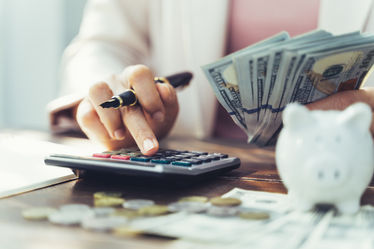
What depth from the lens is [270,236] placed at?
33 centimetres

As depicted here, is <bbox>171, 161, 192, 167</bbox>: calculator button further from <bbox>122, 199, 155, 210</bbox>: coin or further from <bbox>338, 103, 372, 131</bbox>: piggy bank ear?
<bbox>338, 103, 372, 131</bbox>: piggy bank ear

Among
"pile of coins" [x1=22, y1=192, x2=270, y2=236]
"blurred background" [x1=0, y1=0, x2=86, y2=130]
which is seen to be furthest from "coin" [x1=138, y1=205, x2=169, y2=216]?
"blurred background" [x1=0, y1=0, x2=86, y2=130]

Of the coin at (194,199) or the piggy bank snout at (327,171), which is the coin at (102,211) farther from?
the piggy bank snout at (327,171)

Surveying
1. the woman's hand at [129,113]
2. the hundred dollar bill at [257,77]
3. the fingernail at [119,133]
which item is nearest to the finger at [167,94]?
the woman's hand at [129,113]

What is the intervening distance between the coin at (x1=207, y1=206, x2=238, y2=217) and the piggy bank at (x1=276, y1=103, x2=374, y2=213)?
6cm

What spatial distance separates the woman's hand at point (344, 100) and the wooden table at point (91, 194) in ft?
0.36

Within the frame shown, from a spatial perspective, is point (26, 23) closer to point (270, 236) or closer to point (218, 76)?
point (218, 76)

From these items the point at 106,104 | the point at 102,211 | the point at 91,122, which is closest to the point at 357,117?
the point at 102,211

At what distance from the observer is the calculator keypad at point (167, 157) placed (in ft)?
1.73

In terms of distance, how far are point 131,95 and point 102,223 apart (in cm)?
37

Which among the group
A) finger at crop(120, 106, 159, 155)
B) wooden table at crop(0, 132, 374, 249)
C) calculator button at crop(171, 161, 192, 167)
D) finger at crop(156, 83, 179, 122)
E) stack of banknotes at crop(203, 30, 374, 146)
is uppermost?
stack of banknotes at crop(203, 30, 374, 146)

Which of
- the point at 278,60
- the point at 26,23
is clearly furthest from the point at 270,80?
the point at 26,23

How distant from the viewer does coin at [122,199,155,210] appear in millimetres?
408

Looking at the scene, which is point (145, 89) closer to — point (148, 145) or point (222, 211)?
point (148, 145)
